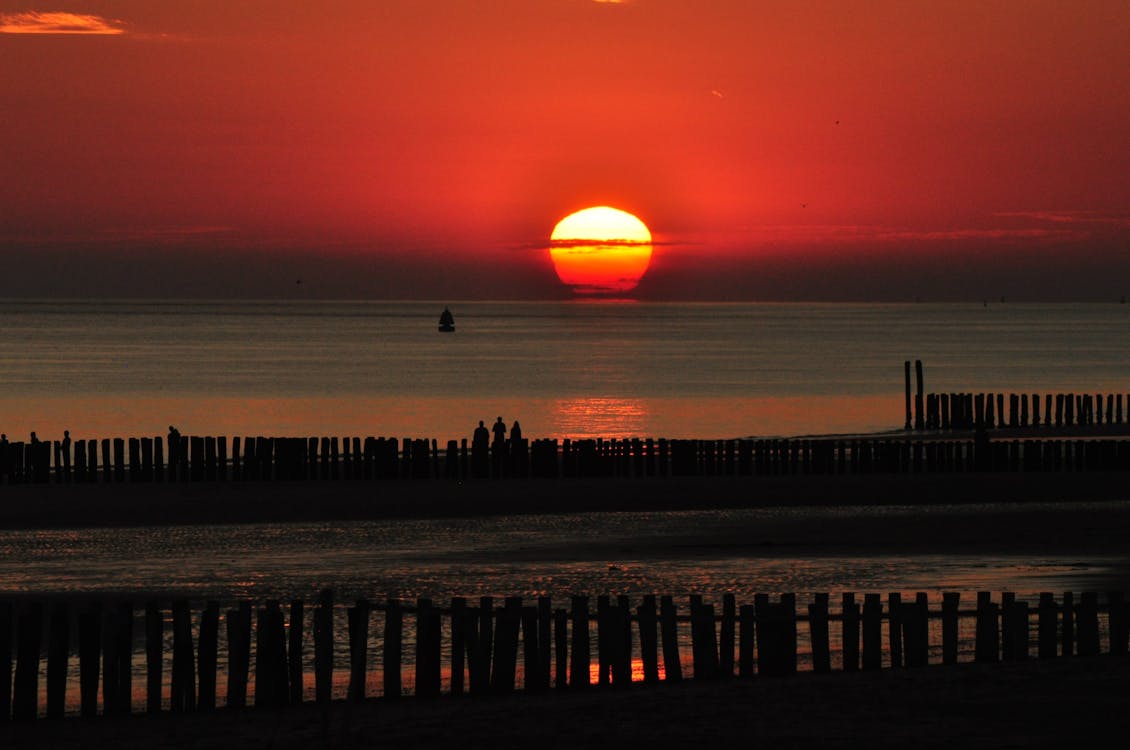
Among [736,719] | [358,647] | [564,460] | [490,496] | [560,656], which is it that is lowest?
[736,719]

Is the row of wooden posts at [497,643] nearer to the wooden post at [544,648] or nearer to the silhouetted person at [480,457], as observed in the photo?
the wooden post at [544,648]

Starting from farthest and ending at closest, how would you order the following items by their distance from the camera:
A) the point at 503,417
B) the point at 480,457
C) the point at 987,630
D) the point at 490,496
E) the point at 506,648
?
the point at 503,417
the point at 480,457
the point at 490,496
the point at 987,630
the point at 506,648

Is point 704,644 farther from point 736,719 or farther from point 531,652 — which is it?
point 736,719

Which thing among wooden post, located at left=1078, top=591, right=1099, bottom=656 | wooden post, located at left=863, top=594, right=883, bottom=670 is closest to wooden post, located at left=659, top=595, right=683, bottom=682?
wooden post, located at left=863, top=594, right=883, bottom=670

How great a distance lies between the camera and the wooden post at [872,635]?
40.6 feet

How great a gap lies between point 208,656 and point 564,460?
75.5ft

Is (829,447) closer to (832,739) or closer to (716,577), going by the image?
(716,577)

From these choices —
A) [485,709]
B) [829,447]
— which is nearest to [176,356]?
[829,447]

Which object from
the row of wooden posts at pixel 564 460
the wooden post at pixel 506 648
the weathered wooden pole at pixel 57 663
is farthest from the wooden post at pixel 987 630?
the row of wooden posts at pixel 564 460

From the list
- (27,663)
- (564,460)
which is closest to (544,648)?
(27,663)

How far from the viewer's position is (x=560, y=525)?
26.3 meters

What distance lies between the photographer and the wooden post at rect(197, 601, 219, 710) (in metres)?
12.0

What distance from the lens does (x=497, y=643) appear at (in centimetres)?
1217

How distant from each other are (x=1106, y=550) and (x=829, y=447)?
13.1 m
